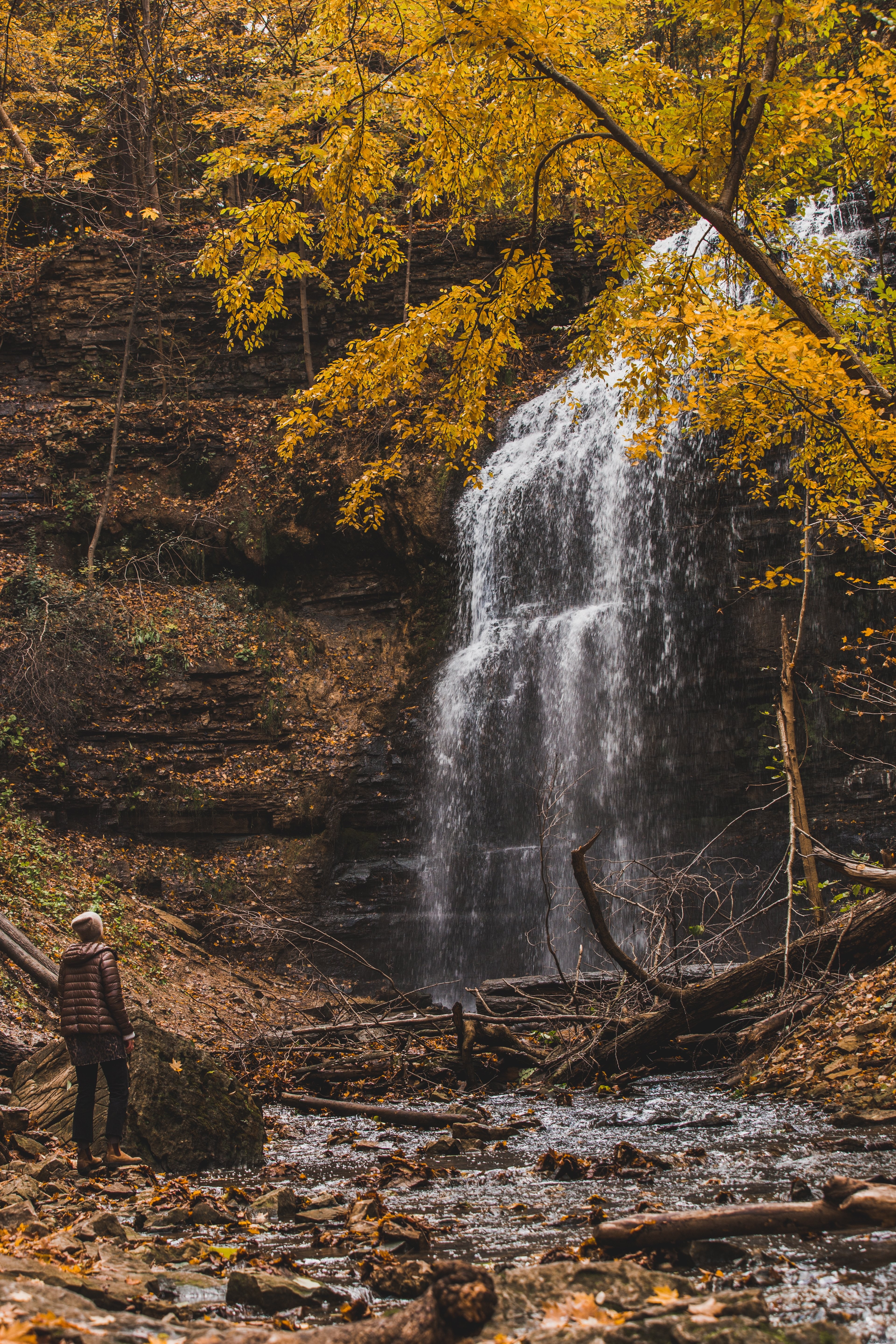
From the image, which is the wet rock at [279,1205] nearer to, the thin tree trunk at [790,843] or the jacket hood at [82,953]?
the jacket hood at [82,953]

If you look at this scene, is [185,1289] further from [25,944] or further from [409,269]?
[409,269]

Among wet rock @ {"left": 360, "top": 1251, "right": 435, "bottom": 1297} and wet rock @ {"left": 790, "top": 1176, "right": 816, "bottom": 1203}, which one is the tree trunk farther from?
wet rock @ {"left": 360, "top": 1251, "right": 435, "bottom": 1297}

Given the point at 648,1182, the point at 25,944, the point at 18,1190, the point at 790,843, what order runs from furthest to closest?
the point at 25,944
the point at 790,843
the point at 648,1182
the point at 18,1190

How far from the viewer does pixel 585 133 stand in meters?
7.28

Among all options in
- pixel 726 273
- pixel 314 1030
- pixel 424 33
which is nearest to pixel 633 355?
pixel 726 273

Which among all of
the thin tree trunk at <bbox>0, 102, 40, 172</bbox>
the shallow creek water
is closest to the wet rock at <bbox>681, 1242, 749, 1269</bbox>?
the shallow creek water

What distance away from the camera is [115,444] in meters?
16.9

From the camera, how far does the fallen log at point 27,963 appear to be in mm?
7922

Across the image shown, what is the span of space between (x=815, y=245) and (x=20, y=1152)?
9361mm

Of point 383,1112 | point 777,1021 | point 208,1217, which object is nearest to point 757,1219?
point 208,1217

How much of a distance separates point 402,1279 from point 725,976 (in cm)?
440

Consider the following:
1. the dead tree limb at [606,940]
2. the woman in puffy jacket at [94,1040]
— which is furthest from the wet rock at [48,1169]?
the dead tree limb at [606,940]

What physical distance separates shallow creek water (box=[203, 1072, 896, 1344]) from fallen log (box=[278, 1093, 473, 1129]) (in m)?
0.08

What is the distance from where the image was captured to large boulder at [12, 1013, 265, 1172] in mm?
4953
